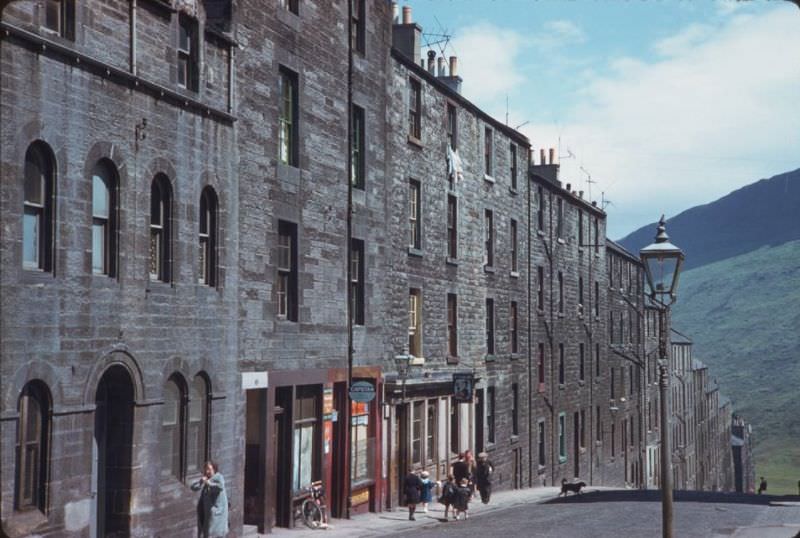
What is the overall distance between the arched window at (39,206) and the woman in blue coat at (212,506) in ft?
14.7

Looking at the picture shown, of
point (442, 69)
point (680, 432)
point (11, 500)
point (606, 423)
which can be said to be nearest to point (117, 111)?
point (11, 500)

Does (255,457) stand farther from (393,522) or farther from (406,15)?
(406,15)

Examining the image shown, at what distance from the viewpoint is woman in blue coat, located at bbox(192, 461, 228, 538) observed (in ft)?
59.8

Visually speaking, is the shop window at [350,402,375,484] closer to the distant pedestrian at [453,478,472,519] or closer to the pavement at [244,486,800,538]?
the pavement at [244,486,800,538]

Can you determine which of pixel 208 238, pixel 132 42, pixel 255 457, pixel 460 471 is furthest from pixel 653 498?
pixel 132 42

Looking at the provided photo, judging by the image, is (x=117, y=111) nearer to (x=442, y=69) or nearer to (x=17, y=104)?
(x=17, y=104)

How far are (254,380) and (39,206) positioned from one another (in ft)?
25.5

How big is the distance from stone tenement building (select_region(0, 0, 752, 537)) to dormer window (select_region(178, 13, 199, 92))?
40 mm

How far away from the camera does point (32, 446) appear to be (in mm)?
15672

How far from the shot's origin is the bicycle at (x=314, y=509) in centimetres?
2477

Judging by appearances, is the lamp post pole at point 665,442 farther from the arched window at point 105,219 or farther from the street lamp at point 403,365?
the street lamp at point 403,365

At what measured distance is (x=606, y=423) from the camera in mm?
59094

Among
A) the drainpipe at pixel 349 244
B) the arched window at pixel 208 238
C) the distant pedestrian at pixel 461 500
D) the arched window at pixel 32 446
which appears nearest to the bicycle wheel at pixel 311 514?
the drainpipe at pixel 349 244

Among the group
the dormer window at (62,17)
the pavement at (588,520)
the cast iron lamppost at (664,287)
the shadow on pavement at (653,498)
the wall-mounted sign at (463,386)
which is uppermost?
the dormer window at (62,17)
